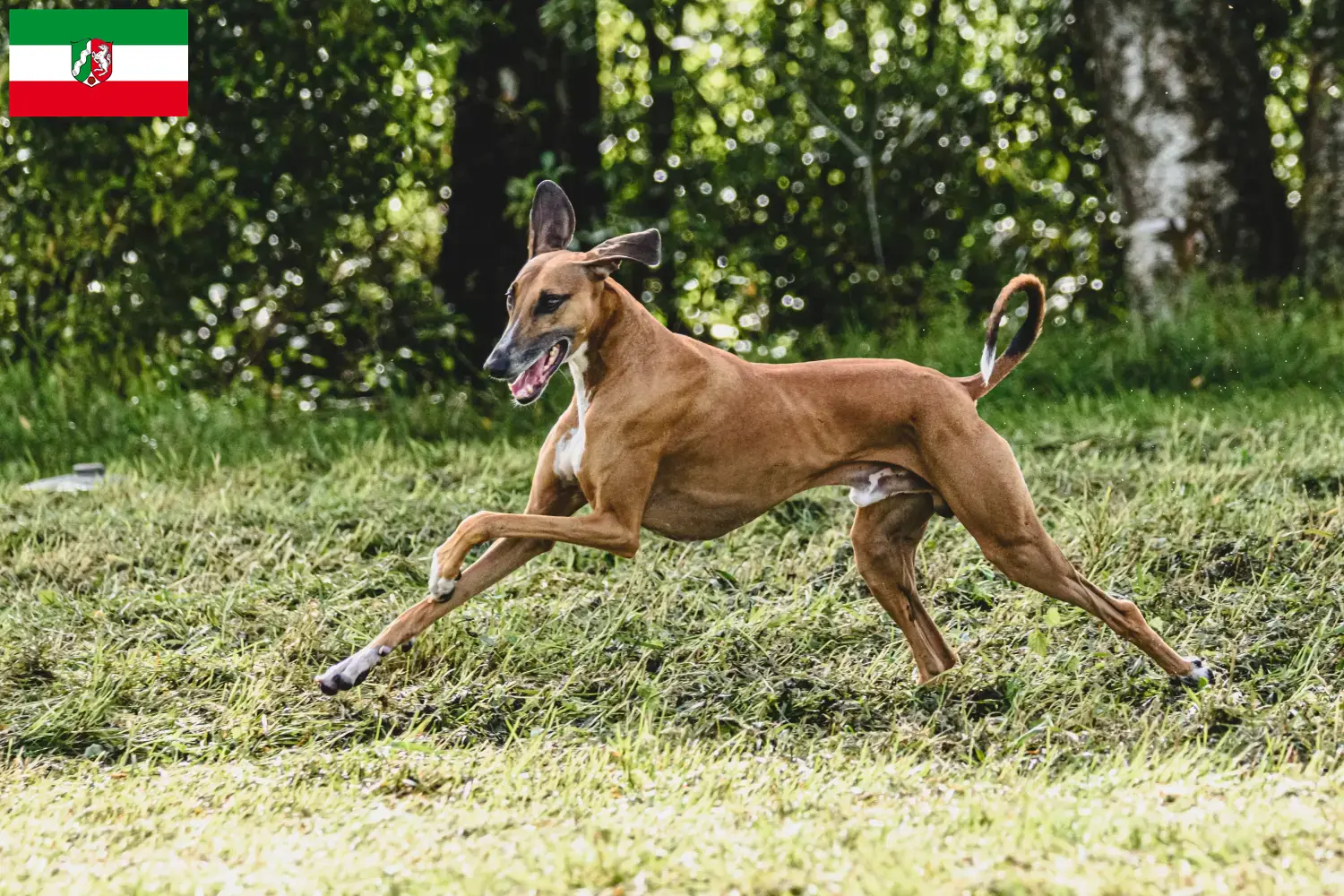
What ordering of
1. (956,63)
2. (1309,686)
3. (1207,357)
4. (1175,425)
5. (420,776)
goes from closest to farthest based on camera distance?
(420,776) → (1309,686) → (1175,425) → (1207,357) → (956,63)

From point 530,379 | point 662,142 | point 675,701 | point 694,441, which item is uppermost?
point 662,142

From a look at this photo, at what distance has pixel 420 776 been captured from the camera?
4.16 meters

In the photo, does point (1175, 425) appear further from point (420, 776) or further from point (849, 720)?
point (420, 776)

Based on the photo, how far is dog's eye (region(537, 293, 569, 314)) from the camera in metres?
4.30

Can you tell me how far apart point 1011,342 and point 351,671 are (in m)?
2.27

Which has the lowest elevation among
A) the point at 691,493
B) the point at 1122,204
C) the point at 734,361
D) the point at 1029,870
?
the point at 1029,870

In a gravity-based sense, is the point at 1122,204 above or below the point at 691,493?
above

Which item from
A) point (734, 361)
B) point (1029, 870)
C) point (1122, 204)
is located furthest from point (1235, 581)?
point (1122, 204)

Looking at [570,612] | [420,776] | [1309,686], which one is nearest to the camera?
[420,776]

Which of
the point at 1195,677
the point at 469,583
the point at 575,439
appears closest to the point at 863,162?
the point at 1195,677

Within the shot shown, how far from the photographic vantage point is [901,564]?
4.99m

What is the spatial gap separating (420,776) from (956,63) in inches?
337

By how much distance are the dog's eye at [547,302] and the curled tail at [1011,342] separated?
1.30 m

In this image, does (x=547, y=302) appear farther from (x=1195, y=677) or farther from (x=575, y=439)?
(x=1195, y=677)
